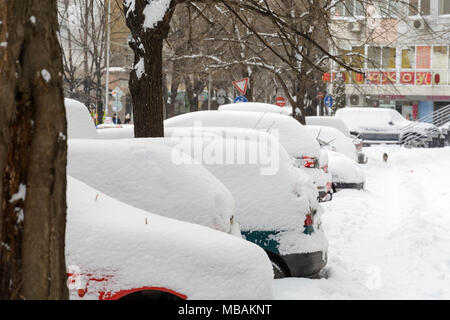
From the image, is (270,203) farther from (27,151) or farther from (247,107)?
(247,107)

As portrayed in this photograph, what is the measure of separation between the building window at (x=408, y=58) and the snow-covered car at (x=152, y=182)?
145 ft

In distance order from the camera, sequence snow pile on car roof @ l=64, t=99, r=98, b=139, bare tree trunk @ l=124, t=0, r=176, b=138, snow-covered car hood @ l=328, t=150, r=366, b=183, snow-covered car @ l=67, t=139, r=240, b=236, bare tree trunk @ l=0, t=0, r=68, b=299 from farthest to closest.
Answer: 1. snow-covered car hood @ l=328, t=150, r=366, b=183
2. bare tree trunk @ l=124, t=0, r=176, b=138
3. snow pile on car roof @ l=64, t=99, r=98, b=139
4. snow-covered car @ l=67, t=139, r=240, b=236
5. bare tree trunk @ l=0, t=0, r=68, b=299

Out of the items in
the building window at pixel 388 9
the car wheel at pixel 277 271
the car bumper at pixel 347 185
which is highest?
the building window at pixel 388 9

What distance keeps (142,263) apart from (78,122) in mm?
5962

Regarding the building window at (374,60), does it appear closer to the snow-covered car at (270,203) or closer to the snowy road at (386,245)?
the snowy road at (386,245)

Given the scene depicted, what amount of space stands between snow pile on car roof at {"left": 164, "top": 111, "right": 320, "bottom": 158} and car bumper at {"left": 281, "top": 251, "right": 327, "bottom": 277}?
463 cm

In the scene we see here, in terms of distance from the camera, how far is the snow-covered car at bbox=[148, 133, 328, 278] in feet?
22.4

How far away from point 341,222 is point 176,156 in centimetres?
601

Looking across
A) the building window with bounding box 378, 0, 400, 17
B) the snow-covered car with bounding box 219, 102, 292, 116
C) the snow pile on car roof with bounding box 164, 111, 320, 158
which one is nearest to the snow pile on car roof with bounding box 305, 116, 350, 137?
the snow-covered car with bounding box 219, 102, 292, 116

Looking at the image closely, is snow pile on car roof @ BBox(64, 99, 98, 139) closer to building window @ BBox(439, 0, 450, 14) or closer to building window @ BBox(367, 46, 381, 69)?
building window @ BBox(367, 46, 381, 69)

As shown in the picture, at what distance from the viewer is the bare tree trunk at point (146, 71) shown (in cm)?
964

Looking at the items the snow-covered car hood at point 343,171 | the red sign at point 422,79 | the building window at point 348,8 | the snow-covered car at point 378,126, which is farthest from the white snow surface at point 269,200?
the red sign at point 422,79

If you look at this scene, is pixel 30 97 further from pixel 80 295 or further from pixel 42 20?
pixel 80 295
